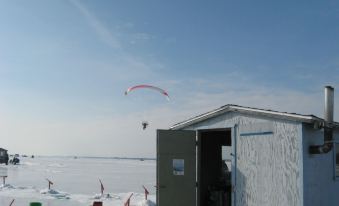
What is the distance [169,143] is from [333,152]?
16.7ft

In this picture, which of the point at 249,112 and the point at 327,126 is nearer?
the point at 327,126

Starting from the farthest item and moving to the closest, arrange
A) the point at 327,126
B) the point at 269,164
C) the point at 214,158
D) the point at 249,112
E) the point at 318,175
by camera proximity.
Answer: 1. the point at 214,158
2. the point at 249,112
3. the point at 269,164
4. the point at 318,175
5. the point at 327,126

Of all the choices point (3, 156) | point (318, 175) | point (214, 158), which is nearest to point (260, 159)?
point (318, 175)

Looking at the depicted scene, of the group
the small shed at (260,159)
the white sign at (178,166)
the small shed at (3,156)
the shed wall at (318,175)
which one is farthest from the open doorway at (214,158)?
the small shed at (3,156)

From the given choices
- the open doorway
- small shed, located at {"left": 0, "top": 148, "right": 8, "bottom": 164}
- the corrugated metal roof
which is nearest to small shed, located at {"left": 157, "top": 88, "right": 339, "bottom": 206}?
the corrugated metal roof

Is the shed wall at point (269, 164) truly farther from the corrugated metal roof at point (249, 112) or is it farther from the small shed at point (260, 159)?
the corrugated metal roof at point (249, 112)

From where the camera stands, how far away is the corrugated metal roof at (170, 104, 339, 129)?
462 inches

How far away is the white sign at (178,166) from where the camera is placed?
14.5 meters

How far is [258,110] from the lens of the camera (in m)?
12.8

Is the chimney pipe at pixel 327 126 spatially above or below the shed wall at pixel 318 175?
above

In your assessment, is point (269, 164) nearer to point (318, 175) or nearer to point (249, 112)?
point (318, 175)

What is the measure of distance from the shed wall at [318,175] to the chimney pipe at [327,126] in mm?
196

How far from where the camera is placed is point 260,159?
12742 mm

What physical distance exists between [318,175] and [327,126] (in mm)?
1390
